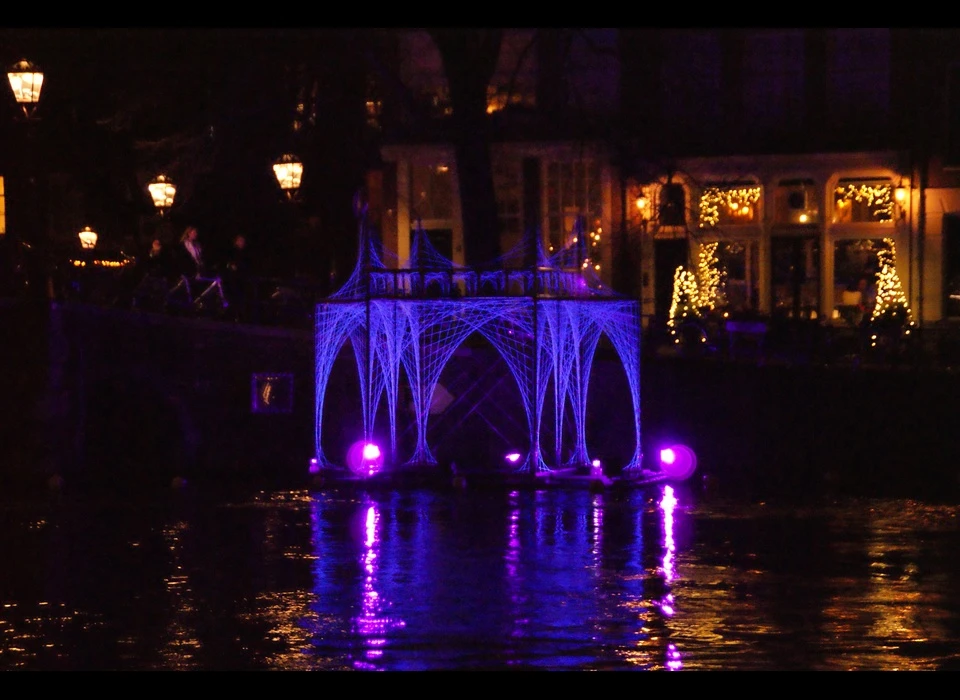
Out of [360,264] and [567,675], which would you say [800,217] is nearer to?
[360,264]

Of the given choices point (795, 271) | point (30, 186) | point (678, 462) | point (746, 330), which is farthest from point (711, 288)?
point (30, 186)

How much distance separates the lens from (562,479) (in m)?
21.7

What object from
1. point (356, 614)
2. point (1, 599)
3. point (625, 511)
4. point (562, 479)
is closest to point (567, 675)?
point (356, 614)

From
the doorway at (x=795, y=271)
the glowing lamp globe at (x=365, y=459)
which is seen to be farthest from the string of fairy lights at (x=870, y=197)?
the glowing lamp globe at (x=365, y=459)

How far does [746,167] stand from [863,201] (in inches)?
92.1

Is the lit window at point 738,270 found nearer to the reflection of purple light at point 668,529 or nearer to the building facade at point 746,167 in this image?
the building facade at point 746,167

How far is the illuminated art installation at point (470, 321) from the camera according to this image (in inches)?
830

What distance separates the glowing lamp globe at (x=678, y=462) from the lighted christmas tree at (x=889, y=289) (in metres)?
6.46

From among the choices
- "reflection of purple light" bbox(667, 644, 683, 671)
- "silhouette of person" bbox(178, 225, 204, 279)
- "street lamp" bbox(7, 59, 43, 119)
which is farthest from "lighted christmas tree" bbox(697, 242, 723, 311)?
"reflection of purple light" bbox(667, 644, 683, 671)

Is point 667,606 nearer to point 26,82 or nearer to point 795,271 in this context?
point 26,82

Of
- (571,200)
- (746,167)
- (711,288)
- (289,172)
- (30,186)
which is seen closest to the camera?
(289,172)

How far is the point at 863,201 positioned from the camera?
3162cm

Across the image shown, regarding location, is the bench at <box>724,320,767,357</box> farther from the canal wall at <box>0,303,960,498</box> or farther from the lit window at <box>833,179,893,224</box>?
the lit window at <box>833,179,893,224</box>

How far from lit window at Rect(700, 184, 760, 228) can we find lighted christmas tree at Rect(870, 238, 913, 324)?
103 inches
